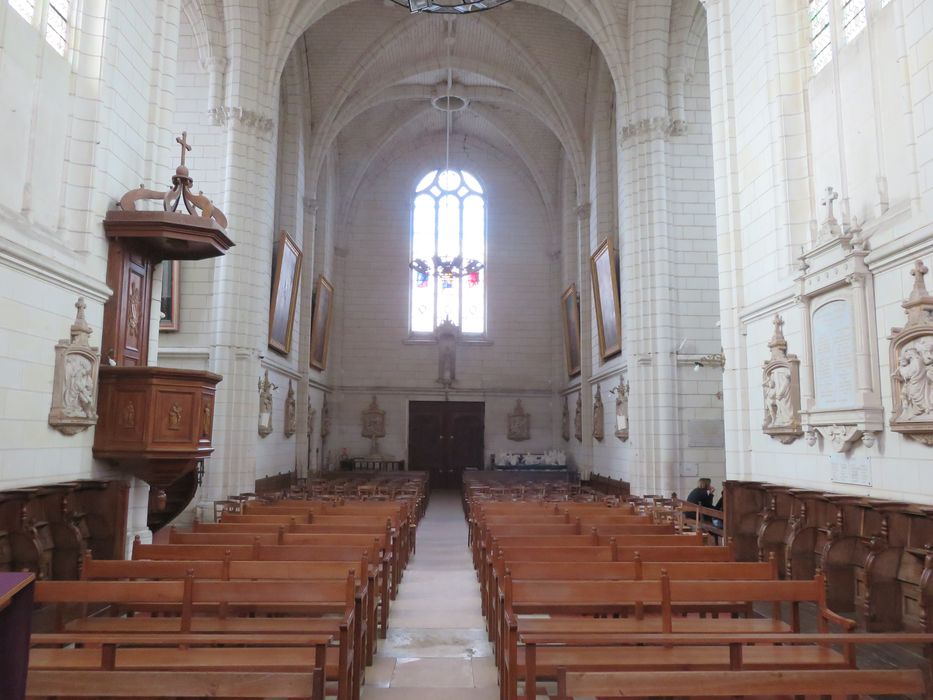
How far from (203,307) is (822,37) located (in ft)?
35.9

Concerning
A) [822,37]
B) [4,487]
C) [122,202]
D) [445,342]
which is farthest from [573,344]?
[4,487]

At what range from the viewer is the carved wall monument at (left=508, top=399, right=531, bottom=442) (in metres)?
23.9

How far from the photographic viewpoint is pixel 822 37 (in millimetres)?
7902

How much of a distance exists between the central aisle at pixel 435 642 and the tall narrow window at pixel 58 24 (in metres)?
6.59

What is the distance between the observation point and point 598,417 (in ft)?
58.4

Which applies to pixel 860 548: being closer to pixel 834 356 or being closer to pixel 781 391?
pixel 834 356

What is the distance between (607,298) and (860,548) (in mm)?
10329

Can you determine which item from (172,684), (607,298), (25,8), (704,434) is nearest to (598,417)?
(607,298)

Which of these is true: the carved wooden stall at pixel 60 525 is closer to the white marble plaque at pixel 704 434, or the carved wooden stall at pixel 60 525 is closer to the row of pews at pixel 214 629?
the row of pews at pixel 214 629

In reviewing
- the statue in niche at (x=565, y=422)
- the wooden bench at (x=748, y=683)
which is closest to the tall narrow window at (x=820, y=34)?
the wooden bench at (x=748, y=683)

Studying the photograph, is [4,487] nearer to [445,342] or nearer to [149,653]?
[149,653]

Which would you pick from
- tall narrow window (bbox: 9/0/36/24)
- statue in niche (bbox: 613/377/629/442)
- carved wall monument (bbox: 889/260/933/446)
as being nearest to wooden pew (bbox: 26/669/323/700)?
carved wall monument (bbox: 889/260/933/446)

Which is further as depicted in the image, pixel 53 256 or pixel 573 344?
pixel 573 344

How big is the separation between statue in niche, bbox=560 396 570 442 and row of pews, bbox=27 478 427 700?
55.6 feet
